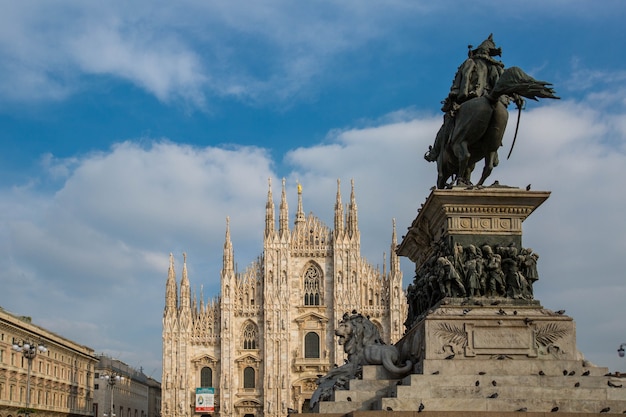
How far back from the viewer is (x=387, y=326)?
60.3m

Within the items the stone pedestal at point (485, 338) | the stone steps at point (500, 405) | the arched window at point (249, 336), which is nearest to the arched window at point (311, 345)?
the arched window at point (249, 336)

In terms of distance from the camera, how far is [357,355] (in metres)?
12.3

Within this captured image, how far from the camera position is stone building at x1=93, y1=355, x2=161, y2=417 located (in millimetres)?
76625

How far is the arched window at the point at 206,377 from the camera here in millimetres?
61000

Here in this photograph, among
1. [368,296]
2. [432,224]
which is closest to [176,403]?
[368,296]

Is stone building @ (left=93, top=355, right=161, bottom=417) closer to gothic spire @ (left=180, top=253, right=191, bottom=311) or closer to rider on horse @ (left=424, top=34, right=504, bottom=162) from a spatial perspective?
gothic spire @ (left=180, top=253, right=191, bottom=311)

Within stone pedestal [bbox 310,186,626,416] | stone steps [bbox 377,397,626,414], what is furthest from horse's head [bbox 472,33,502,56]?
stone steps [bbox 377,397,626,414]

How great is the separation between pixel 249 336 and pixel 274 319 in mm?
2411

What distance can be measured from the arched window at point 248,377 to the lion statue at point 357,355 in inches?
1930

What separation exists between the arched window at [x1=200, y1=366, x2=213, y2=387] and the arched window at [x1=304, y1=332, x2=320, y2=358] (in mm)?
6620

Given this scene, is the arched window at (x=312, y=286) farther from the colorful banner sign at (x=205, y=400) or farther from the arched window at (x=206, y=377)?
the colorful banner sign at (x=205, y=400)

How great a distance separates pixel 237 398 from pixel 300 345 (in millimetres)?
5440

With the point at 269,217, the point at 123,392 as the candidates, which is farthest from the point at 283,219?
the point at 123,392

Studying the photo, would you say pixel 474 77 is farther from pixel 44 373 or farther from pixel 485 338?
pixel 44 373
